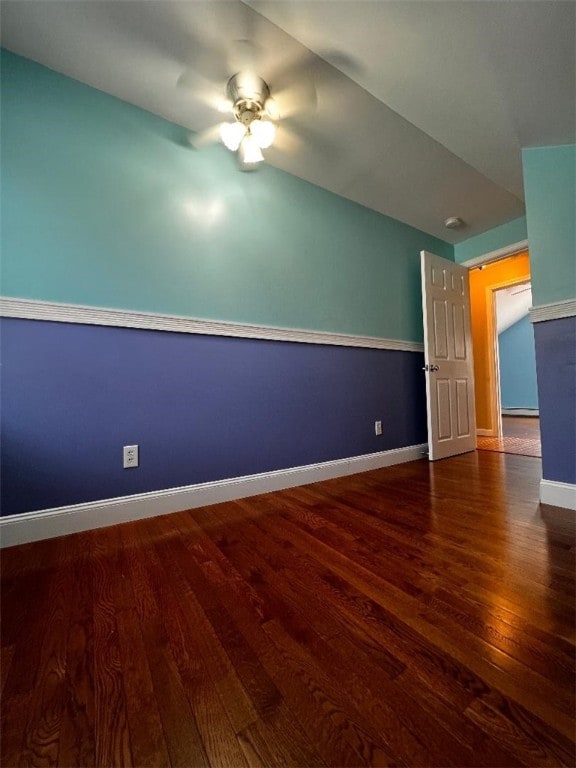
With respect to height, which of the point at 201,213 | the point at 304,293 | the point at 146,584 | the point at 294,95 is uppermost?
the point at 294,95

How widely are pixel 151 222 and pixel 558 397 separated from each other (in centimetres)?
242

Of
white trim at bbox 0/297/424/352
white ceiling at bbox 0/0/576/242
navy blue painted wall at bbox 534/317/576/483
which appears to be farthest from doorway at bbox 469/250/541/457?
white trim at bbox 0/297/424/352

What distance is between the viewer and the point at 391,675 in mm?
604

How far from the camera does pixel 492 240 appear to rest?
9.17ft

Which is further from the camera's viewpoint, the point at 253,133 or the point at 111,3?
the point at 253,133

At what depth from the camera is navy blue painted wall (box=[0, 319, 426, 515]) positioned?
1.26 meters

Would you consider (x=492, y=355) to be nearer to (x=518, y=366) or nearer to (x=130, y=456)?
(x=518, y=366)

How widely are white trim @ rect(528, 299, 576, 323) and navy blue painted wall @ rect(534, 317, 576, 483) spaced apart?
1.0 inches

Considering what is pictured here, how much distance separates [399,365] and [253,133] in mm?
2015

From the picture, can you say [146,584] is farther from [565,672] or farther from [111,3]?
[111,3]

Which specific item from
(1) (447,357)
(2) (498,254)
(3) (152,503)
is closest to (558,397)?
(1) (447,357)

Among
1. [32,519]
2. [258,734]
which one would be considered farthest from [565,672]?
[32,519]

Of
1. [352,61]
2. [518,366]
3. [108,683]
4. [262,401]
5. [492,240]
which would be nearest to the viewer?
[108,683]

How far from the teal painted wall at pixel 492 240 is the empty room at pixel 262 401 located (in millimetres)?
273
